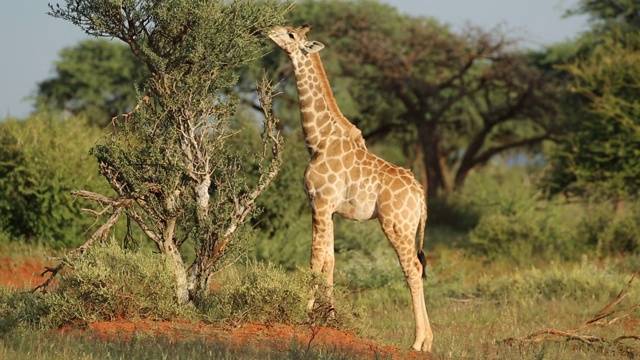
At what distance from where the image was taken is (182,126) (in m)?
10.7

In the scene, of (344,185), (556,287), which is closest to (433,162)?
(556,287)

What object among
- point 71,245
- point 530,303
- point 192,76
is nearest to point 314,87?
point 192,76

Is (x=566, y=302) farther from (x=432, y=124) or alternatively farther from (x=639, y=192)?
(x=432, y=124)

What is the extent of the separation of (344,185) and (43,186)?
9274 mm

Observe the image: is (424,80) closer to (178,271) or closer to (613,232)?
(613,232)

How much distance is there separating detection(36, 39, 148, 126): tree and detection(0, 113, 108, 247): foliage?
84.2 feet

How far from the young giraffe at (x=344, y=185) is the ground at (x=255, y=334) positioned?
690mm

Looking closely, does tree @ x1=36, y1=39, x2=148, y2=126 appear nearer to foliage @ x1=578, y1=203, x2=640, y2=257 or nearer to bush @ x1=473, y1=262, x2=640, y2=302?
foliage @ x1=578, y1=203, x2=640, y2=257

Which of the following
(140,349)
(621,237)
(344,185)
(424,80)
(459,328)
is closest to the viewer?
(140,349)

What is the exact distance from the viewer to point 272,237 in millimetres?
20141

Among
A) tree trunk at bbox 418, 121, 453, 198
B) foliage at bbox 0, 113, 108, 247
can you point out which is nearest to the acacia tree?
foliage at bbox 0, 113, 108, 247

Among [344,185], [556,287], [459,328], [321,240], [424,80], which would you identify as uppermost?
[424,80]

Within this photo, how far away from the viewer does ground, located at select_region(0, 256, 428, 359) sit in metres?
8.98

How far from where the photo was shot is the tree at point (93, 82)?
45031 millimetres
